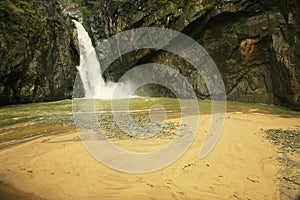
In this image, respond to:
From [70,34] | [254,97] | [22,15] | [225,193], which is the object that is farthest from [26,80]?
[225,193]

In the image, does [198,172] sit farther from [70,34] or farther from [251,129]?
[70,34]

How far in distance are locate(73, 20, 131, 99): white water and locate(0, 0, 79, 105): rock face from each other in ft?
2.27

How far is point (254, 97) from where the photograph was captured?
37.0 feet

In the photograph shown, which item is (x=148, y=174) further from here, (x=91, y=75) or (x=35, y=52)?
(x=91, y=75)

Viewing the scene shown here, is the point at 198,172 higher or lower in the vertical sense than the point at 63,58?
lower

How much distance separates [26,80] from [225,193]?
1173 centimetres

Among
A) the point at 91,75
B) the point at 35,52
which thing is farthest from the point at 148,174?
the point at 91,75

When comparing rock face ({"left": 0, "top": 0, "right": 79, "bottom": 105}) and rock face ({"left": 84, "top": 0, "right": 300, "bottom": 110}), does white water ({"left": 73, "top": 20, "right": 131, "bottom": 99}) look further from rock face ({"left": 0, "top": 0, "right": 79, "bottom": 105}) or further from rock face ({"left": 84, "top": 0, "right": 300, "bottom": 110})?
rock face ({"left": 84, "top": 0, "right": 300, "bottom": 110})

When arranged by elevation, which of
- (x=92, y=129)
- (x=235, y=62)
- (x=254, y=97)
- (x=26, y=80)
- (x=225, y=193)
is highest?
(x=235, y=62)

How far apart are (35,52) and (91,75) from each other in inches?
172

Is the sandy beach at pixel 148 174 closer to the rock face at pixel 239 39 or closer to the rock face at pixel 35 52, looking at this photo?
the rock face at pixel 239 39

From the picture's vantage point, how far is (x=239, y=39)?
11422mm

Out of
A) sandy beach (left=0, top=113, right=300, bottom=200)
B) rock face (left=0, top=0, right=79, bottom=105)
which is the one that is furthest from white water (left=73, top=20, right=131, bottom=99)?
sandy beach (left=0, top=113, right=300, bottom=200)

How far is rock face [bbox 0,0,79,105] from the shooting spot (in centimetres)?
1104
